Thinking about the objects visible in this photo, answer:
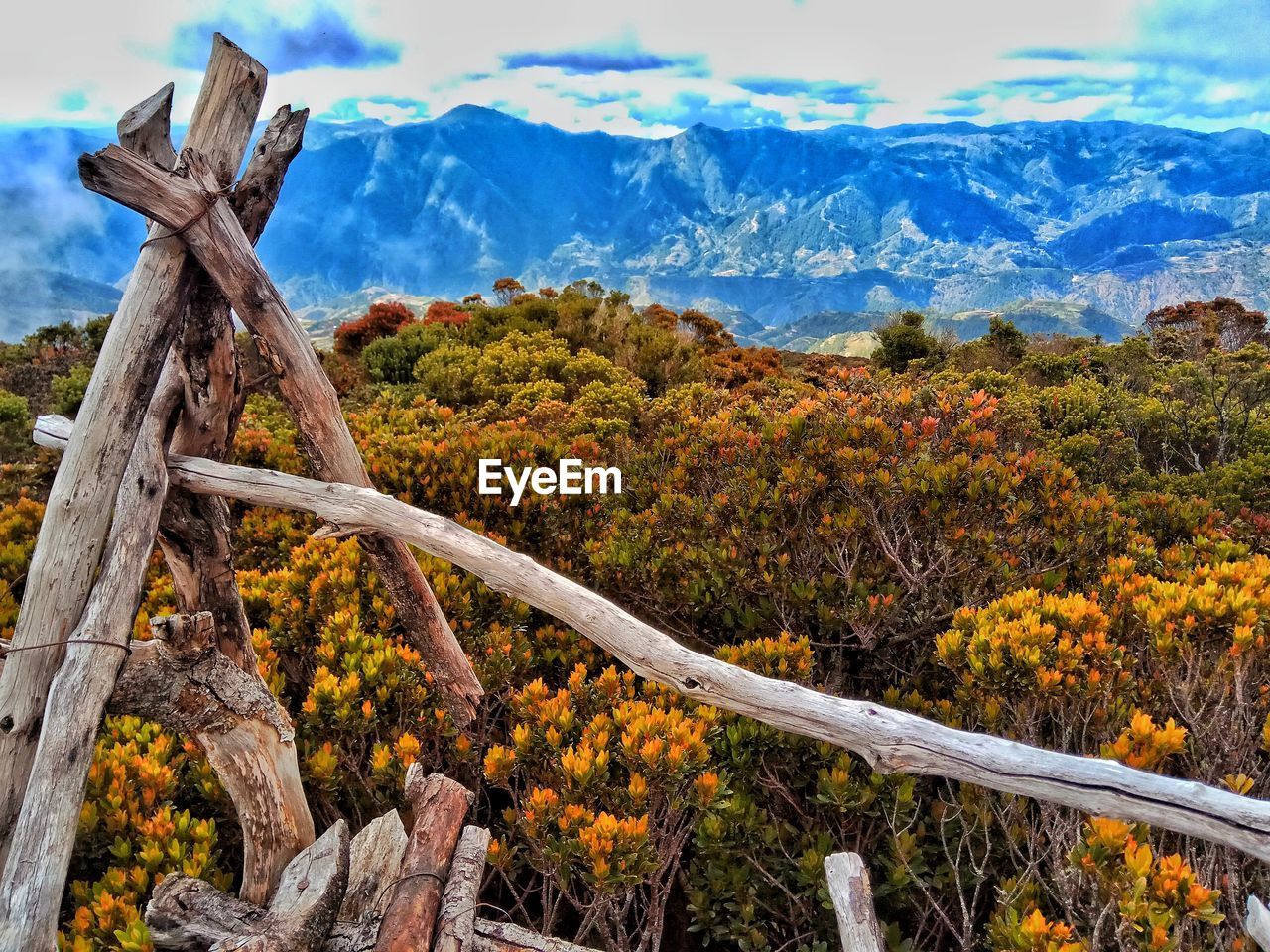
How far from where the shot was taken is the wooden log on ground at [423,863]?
1.84 metres

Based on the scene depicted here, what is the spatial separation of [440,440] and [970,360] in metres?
16.4

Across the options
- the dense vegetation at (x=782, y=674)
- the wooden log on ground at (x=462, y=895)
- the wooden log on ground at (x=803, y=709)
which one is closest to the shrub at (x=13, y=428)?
the dense vegetation at (x=782, y=674)

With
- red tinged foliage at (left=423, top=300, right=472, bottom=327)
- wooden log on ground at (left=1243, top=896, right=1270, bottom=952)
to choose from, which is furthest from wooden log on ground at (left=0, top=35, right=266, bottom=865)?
red tinged foliage at (left=423, top=300, right=472, bottom=327)

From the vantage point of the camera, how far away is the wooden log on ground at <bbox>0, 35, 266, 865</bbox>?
2154 millimetres

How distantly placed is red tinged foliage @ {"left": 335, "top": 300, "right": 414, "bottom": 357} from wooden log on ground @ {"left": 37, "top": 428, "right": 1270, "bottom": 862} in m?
16.9

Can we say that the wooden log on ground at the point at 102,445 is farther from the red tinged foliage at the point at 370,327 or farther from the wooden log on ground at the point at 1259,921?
the red tinged foliage at the point at 370,327

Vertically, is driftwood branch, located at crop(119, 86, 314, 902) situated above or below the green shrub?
below

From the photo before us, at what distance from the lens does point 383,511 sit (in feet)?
7.63

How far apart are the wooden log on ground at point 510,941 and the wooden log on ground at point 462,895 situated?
0.14ft

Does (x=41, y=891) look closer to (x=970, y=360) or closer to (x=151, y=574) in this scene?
(x=151, y=574)

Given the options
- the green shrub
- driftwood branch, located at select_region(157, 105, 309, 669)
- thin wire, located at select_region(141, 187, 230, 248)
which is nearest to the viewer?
thin wire, located at select_region(141, 187, 230, 248)

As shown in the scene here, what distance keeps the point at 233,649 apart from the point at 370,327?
676 inches

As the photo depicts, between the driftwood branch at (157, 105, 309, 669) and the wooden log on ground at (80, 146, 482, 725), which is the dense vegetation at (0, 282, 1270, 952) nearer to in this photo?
the wooden log on ground at (80, 146, 482, 725)

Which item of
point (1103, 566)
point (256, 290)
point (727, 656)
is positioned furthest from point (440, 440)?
point (1103, 566)
